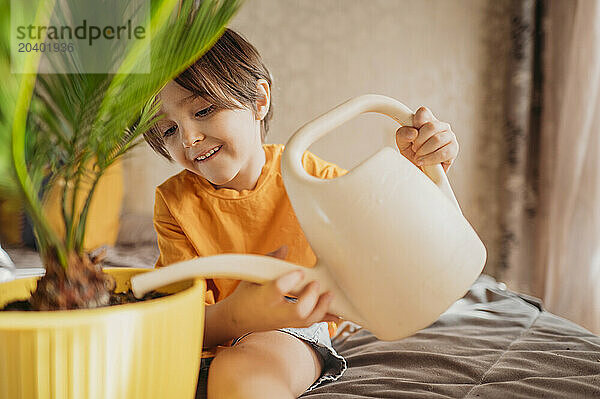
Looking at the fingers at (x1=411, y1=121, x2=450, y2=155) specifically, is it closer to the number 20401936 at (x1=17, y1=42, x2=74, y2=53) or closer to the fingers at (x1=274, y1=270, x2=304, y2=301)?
the fingers at (x1=274, y1=270, x2=304, y2=301)

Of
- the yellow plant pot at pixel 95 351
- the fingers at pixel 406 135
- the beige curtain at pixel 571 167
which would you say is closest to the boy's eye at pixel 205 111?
the fingers at pixel 406 135

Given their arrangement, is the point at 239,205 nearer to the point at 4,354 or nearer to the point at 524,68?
the point at 4,354

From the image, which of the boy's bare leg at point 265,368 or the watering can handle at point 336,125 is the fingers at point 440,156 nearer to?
the watering can handle at point 336,125

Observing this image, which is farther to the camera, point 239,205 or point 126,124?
point 239,205

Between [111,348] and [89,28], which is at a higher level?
[89,28]

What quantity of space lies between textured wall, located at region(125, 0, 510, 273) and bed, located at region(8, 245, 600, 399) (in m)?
1.44

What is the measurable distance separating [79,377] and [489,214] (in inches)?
92.3

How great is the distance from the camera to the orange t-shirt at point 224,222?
3.06 feet

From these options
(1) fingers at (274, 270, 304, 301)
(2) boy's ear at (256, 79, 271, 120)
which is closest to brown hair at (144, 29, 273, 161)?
(2) boy's ear at (256, 79, 271, 120)

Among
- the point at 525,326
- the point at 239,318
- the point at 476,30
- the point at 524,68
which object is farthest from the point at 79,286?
the point at 476,30

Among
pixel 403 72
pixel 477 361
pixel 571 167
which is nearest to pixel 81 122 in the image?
pixel 477 361

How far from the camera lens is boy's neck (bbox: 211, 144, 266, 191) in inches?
37.9

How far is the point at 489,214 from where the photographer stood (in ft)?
8.18

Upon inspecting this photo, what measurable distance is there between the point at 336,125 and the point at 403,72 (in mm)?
2055
